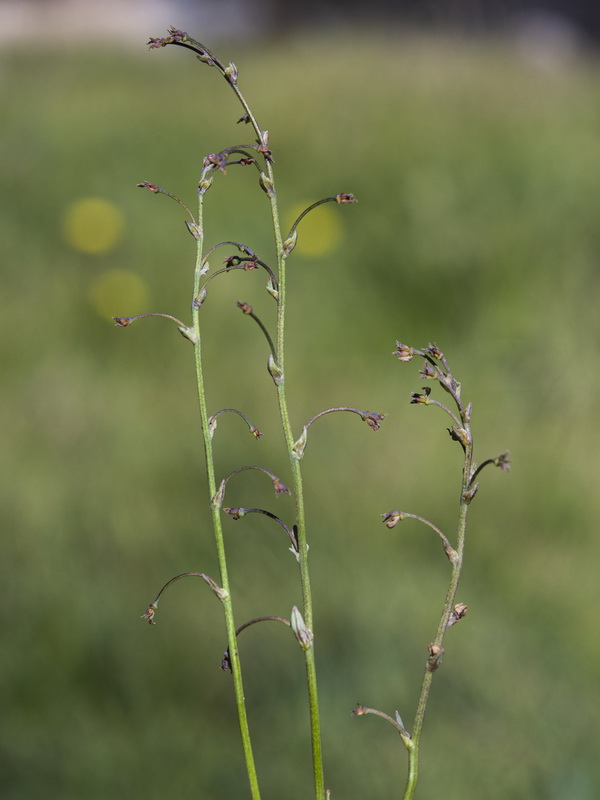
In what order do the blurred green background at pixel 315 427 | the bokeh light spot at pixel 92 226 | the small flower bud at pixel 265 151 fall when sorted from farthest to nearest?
the bokeh light spot at pixel 92 226 < the blurred green background at pixel 315 427 < the small flower bud at pixel 265 151

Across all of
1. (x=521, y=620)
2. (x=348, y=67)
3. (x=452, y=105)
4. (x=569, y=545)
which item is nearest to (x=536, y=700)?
(x=521, y=620)

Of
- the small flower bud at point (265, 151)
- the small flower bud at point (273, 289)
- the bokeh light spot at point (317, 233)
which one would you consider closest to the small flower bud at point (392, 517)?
the small flower bud at point (273, 289)

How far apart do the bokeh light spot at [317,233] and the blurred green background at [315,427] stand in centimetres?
2

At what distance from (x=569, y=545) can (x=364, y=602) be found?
2.16 feet

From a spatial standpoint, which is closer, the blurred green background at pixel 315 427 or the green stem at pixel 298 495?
the green stem at pixel 298 495

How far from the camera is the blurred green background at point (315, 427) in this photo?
2010mm

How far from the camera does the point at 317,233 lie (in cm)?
404

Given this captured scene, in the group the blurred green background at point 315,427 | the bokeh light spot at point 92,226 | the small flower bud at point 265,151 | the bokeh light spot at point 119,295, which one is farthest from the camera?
the bokeh light spot at point 92,226

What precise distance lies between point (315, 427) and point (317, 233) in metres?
1.12

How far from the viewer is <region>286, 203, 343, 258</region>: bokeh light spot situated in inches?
158

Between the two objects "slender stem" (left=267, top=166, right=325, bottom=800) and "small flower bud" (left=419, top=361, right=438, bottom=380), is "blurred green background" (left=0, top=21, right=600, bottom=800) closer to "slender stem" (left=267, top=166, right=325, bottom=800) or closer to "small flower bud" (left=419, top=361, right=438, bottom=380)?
"slender stem" (left=267, top=166, right=325, bottom=800)

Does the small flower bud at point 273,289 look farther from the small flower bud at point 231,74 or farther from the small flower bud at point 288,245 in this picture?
the small flower bud at point 231,74

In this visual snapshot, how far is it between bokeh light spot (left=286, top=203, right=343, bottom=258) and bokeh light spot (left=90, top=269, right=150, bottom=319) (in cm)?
65

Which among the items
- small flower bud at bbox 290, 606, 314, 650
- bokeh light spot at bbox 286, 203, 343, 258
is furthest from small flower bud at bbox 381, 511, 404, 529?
bokeh light spot at bbox 286, 203, 343, 258
